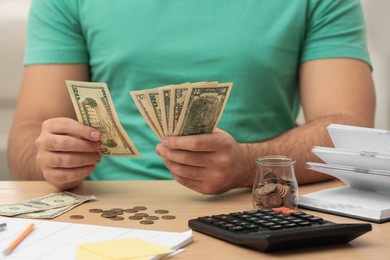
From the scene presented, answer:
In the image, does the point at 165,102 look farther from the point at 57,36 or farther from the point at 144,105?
the point at 57,36

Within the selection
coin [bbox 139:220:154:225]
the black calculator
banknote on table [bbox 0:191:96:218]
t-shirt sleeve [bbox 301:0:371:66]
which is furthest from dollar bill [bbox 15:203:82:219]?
t-shirt sleeve [bbox 301:0:371:66]

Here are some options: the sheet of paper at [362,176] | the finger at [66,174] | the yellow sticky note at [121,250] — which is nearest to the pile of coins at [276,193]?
the sheet of paper at [362,176]

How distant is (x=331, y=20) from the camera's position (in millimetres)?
1950

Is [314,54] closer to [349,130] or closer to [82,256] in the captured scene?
[349,130]

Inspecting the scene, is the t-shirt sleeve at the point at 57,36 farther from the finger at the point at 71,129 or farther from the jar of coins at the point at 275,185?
the jar of coins at the point at 275,185

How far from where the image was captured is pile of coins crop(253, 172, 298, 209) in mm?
1271

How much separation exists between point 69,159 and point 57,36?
1.96ft

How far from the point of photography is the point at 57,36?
1983 mm

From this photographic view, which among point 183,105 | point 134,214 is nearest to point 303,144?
point 183,105

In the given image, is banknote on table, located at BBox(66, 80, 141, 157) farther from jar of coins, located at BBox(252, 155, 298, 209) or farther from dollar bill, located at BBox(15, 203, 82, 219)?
jar of coins, located at BBox(252, 155, 298, 209)

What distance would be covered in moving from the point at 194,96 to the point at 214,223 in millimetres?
302

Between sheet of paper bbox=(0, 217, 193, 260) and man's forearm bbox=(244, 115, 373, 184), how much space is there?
464 mm

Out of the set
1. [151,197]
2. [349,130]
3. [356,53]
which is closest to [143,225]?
[151,197]

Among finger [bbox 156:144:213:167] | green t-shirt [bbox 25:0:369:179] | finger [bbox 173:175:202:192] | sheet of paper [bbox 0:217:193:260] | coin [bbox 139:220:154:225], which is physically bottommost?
sheet of paper [bbox 0:217:193:260]
